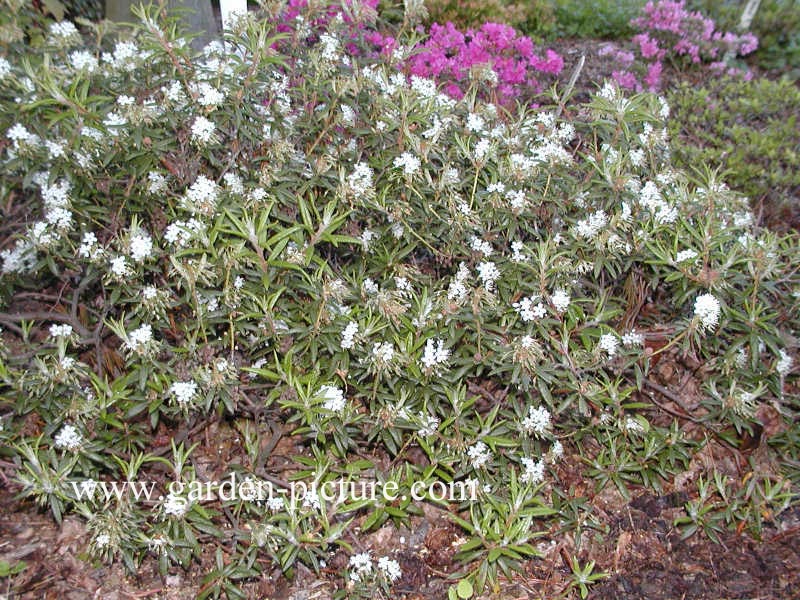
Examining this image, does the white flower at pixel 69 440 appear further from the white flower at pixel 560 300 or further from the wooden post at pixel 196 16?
the wooden post at pixel 196 16

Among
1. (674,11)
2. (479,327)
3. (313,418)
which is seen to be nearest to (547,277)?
(479,327)

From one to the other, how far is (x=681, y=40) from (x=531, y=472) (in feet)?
16.9

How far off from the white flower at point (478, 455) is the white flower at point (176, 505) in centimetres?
97

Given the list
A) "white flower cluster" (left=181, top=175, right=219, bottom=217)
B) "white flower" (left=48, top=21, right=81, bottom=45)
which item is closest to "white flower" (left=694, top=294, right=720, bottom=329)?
"white flower cluster" (left=181, top=175, right=219, bottom=217)

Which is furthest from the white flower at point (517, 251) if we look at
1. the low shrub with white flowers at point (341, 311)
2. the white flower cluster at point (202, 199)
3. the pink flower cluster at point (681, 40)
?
the pink flower cluster at point (681, 40)

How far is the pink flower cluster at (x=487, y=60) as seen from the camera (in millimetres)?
4238

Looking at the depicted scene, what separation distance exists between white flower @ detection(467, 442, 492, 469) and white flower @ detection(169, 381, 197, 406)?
3.24 ft

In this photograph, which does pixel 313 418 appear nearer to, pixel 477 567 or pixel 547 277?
pixel 477 567

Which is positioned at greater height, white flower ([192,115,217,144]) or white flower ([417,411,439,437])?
white flower ([192,115,217,144])

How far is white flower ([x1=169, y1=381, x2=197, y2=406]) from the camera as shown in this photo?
2217mm

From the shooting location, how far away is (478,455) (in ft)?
7.90

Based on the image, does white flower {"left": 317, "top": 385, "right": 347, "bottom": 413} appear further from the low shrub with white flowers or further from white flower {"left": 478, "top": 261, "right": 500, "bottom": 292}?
white flower {"left": 478, "top": 261, "right": 500, "bottom": 292}

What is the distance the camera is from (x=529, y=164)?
2.72m

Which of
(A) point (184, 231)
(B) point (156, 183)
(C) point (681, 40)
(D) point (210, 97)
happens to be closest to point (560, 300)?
(A) point (184, 231)
